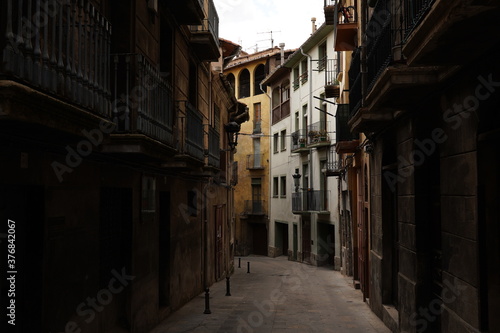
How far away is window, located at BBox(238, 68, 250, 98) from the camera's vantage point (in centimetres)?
4103

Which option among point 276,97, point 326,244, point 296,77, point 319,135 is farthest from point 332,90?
point 276,97

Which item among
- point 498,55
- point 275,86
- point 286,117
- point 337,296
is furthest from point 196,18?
point 275,86

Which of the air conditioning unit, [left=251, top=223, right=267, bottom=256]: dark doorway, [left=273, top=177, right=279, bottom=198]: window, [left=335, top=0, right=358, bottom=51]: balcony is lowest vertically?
[left=251, top=223, right=267, bottom=256]: dark doorway

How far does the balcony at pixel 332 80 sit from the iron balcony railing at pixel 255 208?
1425 centimetres

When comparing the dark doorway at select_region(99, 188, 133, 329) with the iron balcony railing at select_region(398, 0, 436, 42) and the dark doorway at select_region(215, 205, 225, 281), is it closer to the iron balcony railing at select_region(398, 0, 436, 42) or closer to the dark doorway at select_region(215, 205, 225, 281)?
the iron balcony railing at select_region(398, 0, 436, 42)

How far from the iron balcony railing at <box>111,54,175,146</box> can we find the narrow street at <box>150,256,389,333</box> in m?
4.39

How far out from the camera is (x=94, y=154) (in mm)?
7211

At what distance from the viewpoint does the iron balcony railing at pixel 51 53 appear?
418 cm

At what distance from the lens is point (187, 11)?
36.6ft

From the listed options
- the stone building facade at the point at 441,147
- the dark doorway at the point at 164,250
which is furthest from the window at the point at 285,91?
the stone building facade at the point at 441,147

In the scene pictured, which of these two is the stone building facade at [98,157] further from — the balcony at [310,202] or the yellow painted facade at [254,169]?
the yellow painted facade at [254,169]

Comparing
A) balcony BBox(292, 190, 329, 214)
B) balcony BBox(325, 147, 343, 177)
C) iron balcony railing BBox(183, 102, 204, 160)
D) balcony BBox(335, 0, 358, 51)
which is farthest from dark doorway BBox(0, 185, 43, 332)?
balcony BBox(292, 190, 329, 214)

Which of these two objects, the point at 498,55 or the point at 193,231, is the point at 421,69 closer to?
the point at 498,55

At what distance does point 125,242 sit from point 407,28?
5.83m
